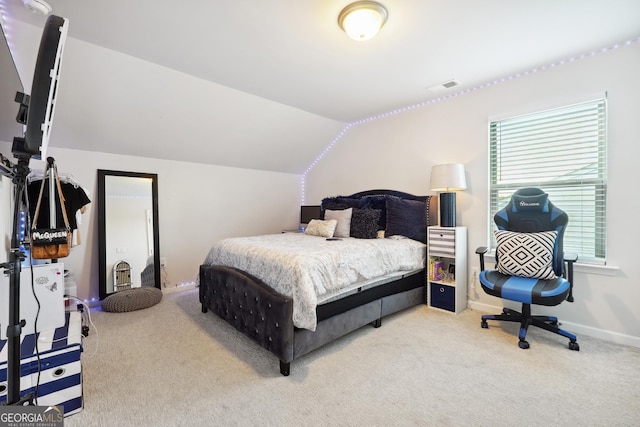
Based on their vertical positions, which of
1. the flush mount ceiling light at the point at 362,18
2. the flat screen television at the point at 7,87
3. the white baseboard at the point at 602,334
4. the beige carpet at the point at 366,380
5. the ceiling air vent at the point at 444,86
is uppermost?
the ceiling air vent at the point at 444,86

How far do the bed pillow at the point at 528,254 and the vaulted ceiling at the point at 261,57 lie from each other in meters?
1.60

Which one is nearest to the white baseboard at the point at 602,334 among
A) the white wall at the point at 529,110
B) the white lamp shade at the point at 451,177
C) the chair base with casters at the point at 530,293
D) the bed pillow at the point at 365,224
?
the white wall at the point at 529,110

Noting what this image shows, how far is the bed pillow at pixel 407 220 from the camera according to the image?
3.38 metres

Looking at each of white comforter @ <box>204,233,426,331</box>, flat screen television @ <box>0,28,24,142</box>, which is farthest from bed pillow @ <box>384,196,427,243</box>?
flat screen television @ <box>0,28,24,142</box>

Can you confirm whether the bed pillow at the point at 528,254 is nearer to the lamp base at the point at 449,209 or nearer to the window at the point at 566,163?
the window at the point at 566,163

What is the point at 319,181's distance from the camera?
5.10 meters

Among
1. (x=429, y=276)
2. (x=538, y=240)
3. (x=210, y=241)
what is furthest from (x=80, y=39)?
(x=538, y=240)

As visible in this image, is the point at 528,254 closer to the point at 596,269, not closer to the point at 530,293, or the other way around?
the point at 530,293

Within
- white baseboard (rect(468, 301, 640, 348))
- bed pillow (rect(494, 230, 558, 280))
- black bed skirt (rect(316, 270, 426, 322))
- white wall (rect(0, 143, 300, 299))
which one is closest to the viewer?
black bed skirt (rect(316, 270, 426, 322))

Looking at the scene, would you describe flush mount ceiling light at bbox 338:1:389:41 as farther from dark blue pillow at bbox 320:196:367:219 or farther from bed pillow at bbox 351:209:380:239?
dark blue pillow at bbox 320:196:367:219

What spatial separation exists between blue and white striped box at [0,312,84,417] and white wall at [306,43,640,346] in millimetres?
3454

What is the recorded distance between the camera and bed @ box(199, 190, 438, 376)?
6.56 ft

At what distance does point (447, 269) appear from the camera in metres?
3.32

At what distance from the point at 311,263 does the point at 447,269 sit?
1.96 metres
